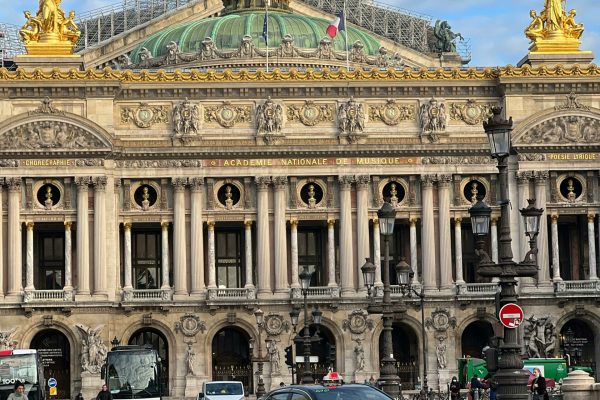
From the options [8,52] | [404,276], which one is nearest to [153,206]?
[404,276]

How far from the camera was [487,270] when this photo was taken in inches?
1751

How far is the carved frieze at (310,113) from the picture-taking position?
9888cm

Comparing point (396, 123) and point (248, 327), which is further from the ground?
point (396, 123)

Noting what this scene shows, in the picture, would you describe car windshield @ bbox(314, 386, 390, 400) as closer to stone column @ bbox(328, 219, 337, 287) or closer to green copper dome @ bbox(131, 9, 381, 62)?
stone column @ bbox(328, 219, 337, 287)

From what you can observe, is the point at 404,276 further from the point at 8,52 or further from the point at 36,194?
the point at 8,52

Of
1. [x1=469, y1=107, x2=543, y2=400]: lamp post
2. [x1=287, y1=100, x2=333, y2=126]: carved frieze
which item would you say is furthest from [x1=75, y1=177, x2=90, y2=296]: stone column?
[x1=469, y1=107, x2=543, y2=400]: lamp post

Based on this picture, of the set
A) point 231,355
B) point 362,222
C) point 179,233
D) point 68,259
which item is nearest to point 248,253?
point 179,233

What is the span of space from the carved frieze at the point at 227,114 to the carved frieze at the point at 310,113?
272 centimetres

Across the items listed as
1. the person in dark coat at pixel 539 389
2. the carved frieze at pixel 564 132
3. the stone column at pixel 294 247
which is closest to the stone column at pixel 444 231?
the carved frieze at pixel 564 132

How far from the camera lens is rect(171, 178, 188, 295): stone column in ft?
318

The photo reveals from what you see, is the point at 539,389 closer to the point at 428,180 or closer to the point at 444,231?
the point at 444,231

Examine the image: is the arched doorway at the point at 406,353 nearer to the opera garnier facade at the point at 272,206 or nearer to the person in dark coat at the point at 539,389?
the opera garnier facade at the point at 272,206

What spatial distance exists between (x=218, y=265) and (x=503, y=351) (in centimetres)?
5952

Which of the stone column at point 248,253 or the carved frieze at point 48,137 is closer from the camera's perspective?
the carved frieze at point 48,137
